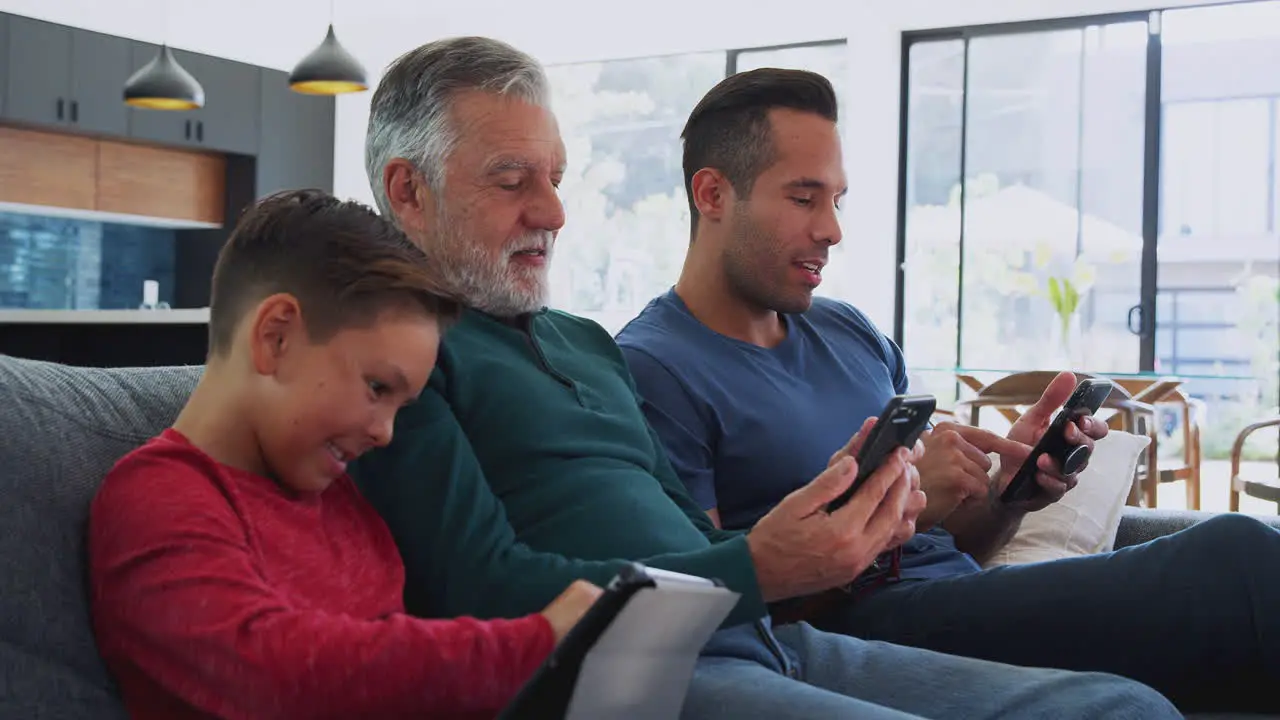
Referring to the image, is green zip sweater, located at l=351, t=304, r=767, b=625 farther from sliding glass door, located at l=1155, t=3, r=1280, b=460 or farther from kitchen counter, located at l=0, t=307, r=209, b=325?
sliding glass door, located at l=1155, t=3, r=1280, b=460

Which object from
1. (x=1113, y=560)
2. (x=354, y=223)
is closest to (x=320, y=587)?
(x=354, y=223)

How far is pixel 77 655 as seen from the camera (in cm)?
104

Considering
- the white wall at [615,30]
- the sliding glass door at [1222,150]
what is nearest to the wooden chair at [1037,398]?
the sliding glass door at [1222,150]

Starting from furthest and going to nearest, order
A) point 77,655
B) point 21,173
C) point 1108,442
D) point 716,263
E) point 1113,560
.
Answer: point 21,173 → point 1108,442 → point 716,263 → point 1113,560 → point 77,655

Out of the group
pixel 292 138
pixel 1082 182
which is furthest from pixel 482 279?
pixel 292 138

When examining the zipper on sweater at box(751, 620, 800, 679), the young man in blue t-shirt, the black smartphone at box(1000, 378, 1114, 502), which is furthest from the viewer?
the black smartphone at box(1000, 378, 1114, 502)

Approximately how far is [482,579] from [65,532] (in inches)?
14.3

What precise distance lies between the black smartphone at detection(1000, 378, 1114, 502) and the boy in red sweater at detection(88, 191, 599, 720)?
0.99 metres

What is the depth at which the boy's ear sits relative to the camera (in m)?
1.09

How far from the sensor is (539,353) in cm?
149

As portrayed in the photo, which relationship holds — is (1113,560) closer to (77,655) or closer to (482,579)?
(482,579)

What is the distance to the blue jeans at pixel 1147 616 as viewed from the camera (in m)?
1.52

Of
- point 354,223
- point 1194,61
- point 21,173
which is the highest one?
point 1194,61

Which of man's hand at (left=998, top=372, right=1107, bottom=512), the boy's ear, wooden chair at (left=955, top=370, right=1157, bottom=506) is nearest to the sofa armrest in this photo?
man's hand at (left=998, top=372, right=1107, bottom=512)
